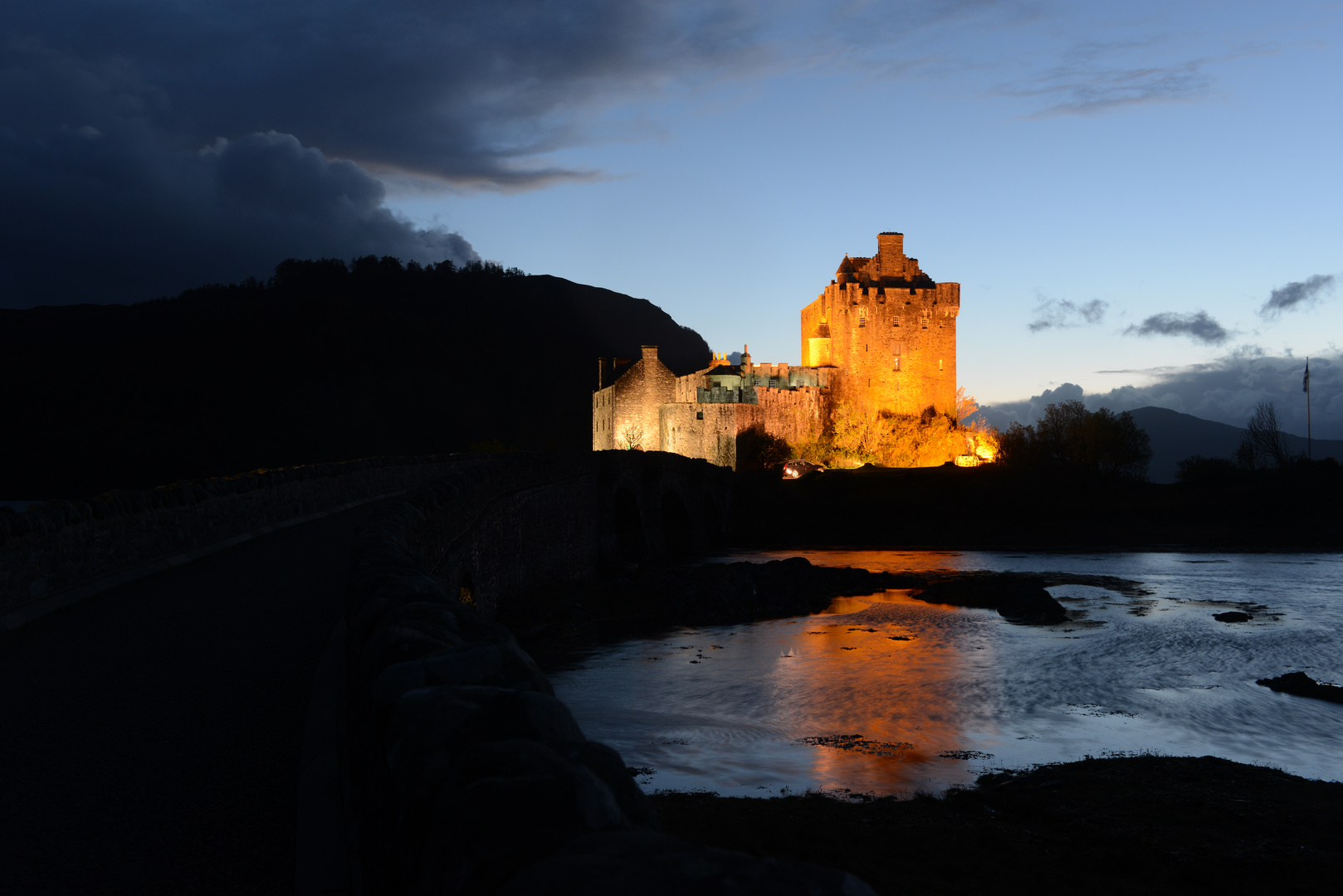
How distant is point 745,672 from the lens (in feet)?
61.5

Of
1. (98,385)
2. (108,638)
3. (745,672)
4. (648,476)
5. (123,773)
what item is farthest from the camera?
(98,385)

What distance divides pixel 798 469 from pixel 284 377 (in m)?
72.7

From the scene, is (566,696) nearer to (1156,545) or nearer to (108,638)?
(108,638)

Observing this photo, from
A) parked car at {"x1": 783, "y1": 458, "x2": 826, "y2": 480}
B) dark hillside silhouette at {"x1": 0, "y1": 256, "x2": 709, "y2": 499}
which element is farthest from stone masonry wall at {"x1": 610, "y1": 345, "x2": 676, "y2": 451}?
dark hillside silhouette at {"x1": 0, "y1": 256, "x2": 709, "y2": 499}

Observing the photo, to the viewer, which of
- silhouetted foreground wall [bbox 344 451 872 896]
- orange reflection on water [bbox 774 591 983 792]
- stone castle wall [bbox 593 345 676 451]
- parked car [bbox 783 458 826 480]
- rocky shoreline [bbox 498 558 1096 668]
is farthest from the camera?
stone castle wall [bbox 593 345 676 451]

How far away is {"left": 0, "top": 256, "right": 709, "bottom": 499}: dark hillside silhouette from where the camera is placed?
9431 centimetres

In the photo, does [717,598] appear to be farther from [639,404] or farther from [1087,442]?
[1087,442]

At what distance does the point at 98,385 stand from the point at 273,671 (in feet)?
370

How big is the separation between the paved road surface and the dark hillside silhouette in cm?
8709

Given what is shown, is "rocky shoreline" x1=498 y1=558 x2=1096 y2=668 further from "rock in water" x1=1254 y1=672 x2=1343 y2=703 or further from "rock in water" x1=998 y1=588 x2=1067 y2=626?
"rock in water" x1=1254 y1=672 x2=1343 y2=703

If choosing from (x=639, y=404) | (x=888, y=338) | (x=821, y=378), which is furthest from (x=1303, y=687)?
Answer: (x=888, y=338)

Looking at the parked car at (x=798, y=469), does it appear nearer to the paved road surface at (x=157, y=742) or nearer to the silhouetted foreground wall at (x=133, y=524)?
the silhouetted foreground wall at (x=133, y=524)

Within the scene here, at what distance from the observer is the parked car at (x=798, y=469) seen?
56594 millimetres

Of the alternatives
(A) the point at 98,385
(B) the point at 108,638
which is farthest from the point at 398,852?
(A) the point at 98,385
